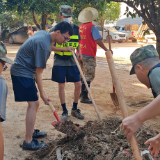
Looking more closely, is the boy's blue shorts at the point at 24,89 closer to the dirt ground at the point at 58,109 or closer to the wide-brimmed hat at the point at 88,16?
the dirt ground at the point at 58,109

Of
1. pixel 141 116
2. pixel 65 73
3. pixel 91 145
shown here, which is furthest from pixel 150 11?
pixel 141 116

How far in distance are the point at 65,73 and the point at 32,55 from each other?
1.38 m

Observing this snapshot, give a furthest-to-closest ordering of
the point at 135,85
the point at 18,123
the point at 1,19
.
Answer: the point at 1,19 < the point at 135,85 < the point at 18,123

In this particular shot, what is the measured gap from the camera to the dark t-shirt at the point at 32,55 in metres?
3.07

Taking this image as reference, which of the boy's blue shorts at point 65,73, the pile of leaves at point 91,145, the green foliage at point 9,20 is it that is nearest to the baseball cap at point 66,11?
the boy's blue shorts at point 65,73

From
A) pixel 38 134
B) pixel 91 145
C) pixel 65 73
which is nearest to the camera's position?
pixel 91 145

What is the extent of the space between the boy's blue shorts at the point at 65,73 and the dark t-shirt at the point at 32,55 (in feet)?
Result: 3.84

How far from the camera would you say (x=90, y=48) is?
5.40 metres

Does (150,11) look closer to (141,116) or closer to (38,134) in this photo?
(38,134)

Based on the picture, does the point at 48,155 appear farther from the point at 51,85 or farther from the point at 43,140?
the point at 51,85

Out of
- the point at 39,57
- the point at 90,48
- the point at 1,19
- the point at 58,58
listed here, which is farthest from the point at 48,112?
the point at 1,19

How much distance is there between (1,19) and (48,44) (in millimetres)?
23714

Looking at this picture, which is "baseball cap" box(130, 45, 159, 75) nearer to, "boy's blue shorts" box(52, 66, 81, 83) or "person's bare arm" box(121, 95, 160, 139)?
"person's bare arm" box(121, 95, 160, 139)

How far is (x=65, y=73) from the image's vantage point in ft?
14.8
